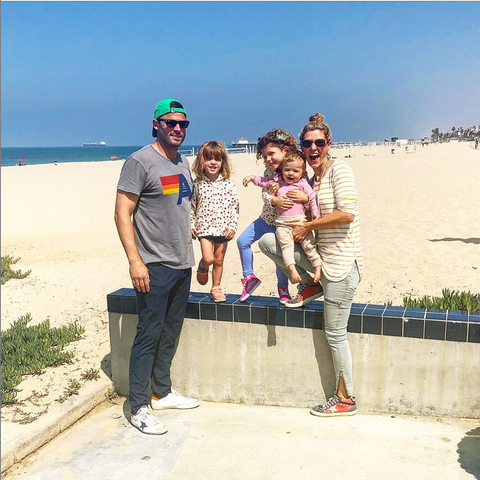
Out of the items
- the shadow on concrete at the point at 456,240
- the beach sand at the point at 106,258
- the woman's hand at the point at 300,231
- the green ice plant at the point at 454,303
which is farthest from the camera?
the shadow on concrete at the point at 456,240

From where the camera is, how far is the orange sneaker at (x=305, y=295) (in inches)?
157

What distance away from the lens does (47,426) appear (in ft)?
12.6

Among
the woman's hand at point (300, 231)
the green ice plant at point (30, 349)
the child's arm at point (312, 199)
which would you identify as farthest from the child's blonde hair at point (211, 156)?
the green ice plant at point (30, 349)

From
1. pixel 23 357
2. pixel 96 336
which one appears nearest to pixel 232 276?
pixel 96 336

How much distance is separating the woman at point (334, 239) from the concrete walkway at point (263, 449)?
466 millimetres

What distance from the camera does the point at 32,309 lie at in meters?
6.80

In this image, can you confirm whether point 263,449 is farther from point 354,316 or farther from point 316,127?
point 316,127

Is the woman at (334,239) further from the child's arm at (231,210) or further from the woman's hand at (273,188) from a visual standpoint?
the child's arm at (231,210)

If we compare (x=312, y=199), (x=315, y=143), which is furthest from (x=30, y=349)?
(x=315, y=143)

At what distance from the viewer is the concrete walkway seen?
3.35 metres

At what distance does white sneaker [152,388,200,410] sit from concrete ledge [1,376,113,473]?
21.5 inches

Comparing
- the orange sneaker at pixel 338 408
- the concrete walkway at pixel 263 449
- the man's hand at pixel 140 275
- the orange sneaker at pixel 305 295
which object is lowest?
the concrete walkway at pixel 263 449

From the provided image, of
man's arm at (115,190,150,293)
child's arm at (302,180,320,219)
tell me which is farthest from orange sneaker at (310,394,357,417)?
man's arm at (115,190,150,293)

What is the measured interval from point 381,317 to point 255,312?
950 mm
